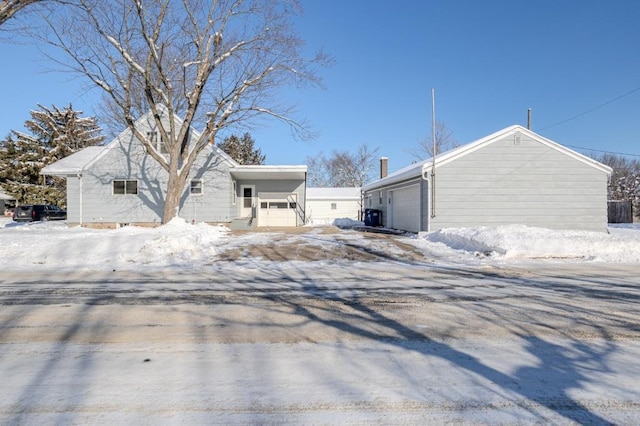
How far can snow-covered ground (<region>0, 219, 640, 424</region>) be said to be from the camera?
289 cm

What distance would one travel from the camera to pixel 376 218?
89.1 feet

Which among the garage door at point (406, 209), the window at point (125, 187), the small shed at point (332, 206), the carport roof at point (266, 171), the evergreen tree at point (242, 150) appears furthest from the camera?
the evergreen tree at point (242, 150)

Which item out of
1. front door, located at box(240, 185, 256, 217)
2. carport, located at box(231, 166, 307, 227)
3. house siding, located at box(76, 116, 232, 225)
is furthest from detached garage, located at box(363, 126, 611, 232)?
front door, located at box(240, 185, 256, 217)

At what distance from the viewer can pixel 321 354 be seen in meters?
3.96

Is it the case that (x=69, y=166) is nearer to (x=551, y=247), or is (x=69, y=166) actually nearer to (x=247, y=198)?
(x=247, y=198)

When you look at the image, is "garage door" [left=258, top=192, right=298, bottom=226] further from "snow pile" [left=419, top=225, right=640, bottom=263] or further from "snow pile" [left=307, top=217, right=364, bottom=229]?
"snow pile" [left=419, top=225, right=640, bottom=263]

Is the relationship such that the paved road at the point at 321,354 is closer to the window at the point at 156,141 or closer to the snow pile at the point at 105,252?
the snow pile at the point at 105,252

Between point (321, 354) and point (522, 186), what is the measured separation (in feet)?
57.2

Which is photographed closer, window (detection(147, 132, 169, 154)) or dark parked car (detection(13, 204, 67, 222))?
window (detection(147, 132, 169, 154))

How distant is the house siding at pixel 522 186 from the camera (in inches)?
715

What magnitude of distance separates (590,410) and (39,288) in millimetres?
8791

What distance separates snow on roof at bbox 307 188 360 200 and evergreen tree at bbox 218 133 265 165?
13.8 metres

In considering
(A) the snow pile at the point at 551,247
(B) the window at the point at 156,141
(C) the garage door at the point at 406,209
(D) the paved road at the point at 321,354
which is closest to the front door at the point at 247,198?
(B) the window at the point at 156,141

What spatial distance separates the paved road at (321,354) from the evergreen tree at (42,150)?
4322 centimetres
